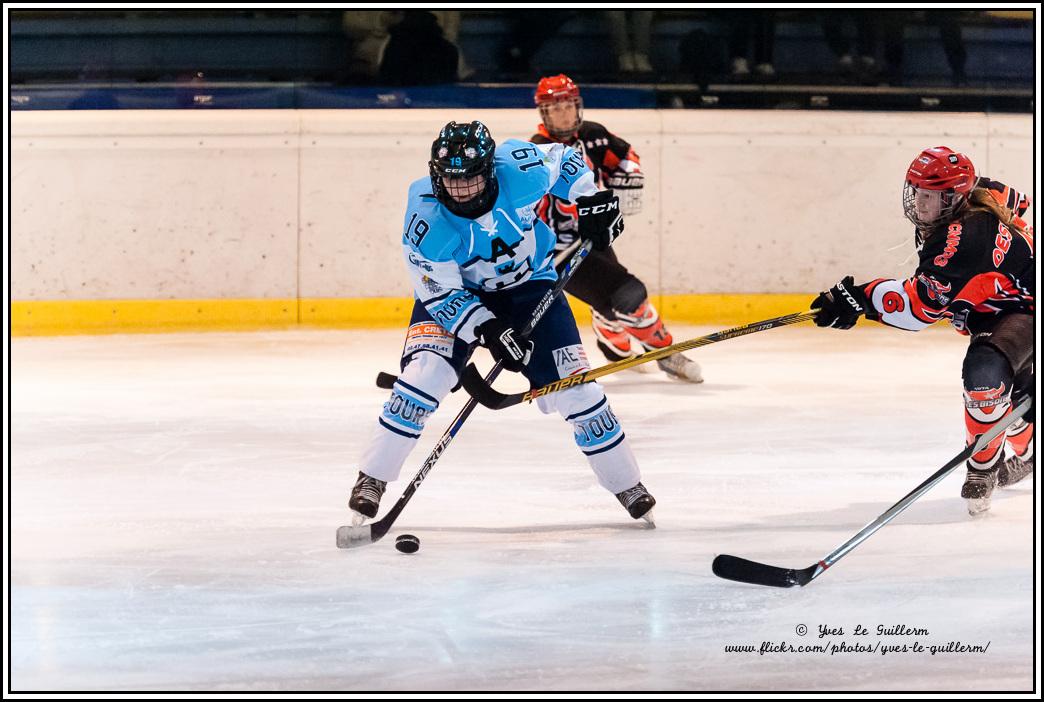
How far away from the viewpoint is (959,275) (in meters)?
3.24

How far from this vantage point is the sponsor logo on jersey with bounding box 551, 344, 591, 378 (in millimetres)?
3301

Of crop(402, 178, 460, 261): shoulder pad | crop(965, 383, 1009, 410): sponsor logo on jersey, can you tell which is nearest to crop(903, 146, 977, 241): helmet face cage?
crop(965, 383, 1009, 410): sponsor logo on jersey

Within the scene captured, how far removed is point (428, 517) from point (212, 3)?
14.4ft

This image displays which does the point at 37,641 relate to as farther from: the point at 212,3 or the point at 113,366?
the point at 212,3

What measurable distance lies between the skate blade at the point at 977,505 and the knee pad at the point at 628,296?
2075 millimetres

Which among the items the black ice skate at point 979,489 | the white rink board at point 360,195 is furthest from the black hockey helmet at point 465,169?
the white rink board at point 360,195

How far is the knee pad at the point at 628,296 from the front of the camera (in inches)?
212

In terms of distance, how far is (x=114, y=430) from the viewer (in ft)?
15.2

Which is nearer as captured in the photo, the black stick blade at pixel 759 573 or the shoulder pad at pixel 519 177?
the black stick blade at pixel 759 573

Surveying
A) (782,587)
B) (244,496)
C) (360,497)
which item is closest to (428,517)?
(360,497)

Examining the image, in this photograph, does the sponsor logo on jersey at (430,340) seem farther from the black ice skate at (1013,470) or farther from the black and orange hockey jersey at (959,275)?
the black ice skate at (1013,470)

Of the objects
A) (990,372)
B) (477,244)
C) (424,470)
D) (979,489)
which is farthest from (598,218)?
(979,489)

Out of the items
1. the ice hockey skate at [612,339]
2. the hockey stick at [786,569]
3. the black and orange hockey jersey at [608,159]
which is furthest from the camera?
the ice hockey skate at [612,339]

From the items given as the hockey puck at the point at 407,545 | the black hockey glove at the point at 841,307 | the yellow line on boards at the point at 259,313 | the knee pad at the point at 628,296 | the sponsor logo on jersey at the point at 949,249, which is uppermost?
the sponsor logo on jersey at the point at 949,249
